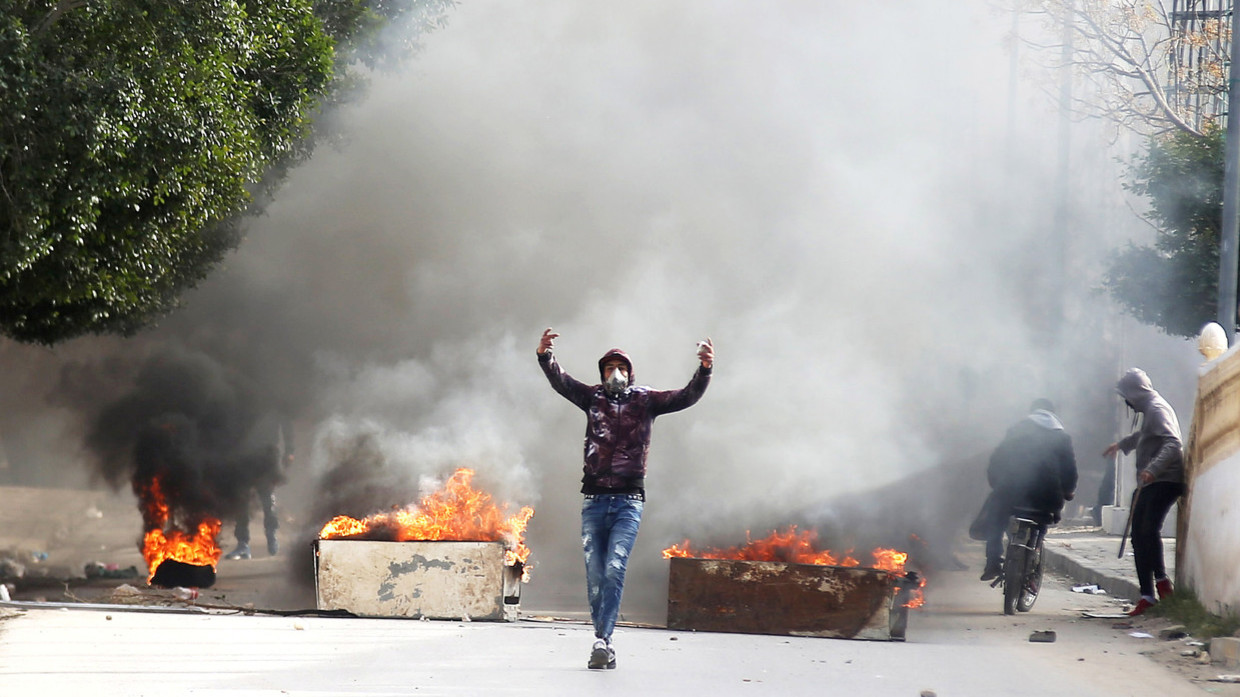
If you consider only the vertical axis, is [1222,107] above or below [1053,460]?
above

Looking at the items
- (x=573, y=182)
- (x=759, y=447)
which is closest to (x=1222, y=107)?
(x=573, y=182)

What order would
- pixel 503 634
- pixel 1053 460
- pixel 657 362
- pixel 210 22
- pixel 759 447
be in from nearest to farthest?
pixel 503 634 → pixel 210 22 → pixel 1053 460 → pixel 759 447 → pixel 657 362

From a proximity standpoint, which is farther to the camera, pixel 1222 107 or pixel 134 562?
pixel 1222 107

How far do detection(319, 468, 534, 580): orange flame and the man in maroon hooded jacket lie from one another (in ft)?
10.1

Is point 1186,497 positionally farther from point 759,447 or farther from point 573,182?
point 573,182

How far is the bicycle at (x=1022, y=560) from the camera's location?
9.28 m

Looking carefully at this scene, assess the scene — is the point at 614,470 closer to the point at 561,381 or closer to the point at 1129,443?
the point at 561,381

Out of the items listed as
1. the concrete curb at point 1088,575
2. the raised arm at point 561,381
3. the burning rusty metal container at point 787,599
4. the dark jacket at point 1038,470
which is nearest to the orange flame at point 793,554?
the burning rusty metal container at point 787,599

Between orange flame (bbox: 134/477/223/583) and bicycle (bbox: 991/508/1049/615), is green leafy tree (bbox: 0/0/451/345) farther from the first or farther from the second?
bicycle (bbox: 991/508/1049/615)

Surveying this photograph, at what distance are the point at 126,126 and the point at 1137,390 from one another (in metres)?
7.11

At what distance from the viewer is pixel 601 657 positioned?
5.82 m

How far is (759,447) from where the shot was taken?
12.9 meters

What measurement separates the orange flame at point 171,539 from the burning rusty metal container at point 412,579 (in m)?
5.53

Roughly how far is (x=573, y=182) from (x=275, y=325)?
510cm
